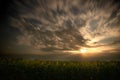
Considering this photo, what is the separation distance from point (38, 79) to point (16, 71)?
88.5 inches

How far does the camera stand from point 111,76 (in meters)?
13.4

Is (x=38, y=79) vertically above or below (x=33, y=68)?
below

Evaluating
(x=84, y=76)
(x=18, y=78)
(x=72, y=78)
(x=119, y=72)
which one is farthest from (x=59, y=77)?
(x=119, y=72)

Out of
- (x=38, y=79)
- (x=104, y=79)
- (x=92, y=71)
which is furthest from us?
(x=92, y=71)

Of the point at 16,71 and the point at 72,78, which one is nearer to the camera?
the point at 72,78

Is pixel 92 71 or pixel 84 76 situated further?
pixel 92 71

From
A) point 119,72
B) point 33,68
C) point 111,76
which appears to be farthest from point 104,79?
point 33,68

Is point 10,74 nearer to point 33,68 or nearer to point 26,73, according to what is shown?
point 26,73

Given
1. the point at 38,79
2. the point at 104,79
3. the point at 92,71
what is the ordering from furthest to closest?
the point at 92,71 → the point at 104,79 → the point at 38,79

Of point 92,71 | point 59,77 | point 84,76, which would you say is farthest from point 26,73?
point 92,71

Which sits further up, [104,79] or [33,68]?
[33,68]

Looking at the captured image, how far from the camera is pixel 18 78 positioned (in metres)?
12.1

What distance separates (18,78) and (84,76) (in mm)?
4693

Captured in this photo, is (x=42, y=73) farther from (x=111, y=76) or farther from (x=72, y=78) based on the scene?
(x=111, y=76)
